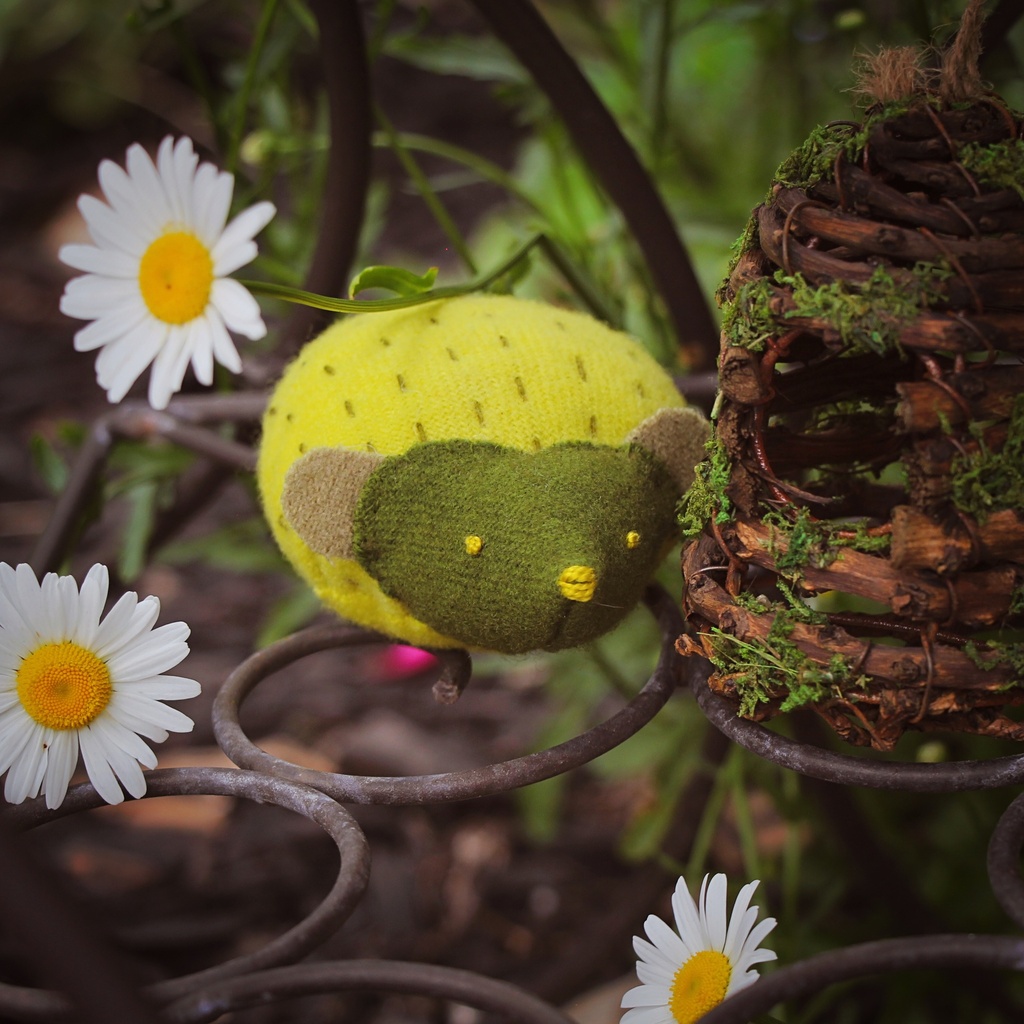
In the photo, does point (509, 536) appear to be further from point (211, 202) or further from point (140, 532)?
point (140, 532)

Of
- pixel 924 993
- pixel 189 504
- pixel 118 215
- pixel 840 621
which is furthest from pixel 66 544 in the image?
pixel 924 993

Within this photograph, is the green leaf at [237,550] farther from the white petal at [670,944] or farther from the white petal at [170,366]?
the white petal at [670,944]

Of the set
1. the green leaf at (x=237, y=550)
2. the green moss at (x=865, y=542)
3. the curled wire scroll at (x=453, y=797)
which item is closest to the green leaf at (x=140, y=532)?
the green leaf at (x=237, y=550)

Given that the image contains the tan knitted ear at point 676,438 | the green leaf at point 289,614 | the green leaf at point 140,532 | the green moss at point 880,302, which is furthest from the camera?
the green leaf at point 289,614

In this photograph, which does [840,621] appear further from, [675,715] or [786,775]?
[675,715]

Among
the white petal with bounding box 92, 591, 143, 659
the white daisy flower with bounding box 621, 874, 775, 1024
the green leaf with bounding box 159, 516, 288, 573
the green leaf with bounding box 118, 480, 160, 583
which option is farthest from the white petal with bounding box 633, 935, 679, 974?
the green leaf with bounding box 159, 516, 288, 573
